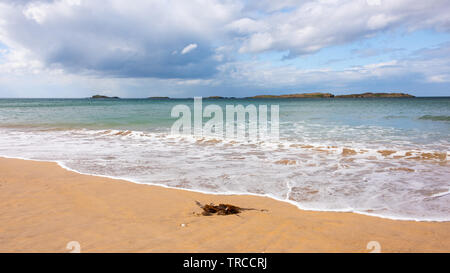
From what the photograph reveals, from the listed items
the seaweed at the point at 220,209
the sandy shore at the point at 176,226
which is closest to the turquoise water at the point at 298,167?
the sandy shore at the point at 176,226

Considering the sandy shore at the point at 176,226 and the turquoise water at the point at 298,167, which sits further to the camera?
the turquoise water at the point at 298,167

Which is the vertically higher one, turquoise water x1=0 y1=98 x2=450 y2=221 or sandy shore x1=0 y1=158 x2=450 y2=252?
turquoise water x1=0 y1=98 x2=450 y2=221

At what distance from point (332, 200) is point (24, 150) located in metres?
10.6

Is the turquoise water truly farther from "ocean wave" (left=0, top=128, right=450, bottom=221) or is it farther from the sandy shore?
Result: the sandy shore

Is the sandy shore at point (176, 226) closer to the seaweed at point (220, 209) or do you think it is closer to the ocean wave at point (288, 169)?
the seaweed at point (220, 209)

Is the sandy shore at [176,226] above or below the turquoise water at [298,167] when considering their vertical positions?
below

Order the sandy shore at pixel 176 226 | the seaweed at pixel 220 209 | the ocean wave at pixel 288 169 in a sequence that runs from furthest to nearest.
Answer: the ocean wave at pixel 288 169
the seaweed at pixel 220 209
the sandy shore at pixel 176 226

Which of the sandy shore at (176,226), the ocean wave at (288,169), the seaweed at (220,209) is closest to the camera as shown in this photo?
the sandy shore at (176,226)

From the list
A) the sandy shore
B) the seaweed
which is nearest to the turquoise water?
the sandy shore

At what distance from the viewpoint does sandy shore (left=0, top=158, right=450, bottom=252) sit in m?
3.27

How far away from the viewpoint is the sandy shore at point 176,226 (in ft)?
10.7

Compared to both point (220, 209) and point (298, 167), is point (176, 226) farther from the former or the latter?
point (298, 167)
